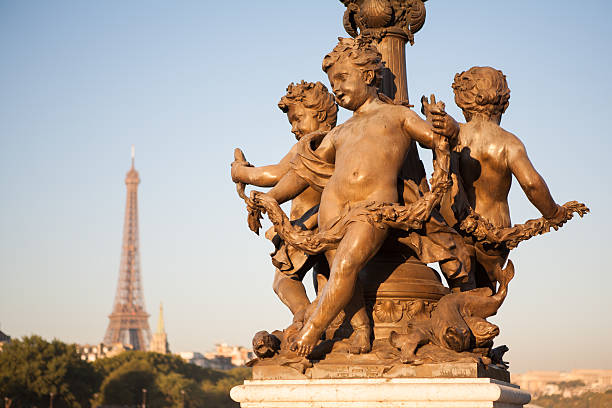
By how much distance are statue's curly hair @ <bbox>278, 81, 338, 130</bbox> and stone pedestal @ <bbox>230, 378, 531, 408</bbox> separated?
3.03 m

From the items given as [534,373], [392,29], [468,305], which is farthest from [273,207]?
[534,373]

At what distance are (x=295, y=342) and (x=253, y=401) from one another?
731 mm

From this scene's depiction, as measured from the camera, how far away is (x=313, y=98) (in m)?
10.1

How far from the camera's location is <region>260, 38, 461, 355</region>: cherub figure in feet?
27.3

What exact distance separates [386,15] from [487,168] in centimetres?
217

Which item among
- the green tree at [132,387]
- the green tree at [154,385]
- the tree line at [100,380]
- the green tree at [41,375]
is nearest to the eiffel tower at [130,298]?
the tree line at [100,380]

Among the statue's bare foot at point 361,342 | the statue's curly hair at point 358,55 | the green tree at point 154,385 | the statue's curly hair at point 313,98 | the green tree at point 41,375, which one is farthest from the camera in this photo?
the green tree at point 154,385

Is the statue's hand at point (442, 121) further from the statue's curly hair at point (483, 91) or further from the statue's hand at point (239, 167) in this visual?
the statue's hand at point (239, 167)

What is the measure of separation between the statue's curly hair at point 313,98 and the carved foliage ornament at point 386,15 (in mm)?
880

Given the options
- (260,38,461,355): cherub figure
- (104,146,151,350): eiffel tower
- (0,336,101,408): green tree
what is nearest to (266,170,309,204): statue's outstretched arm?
(260,38,461,355): cherub figure

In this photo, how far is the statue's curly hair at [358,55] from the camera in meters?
9.12

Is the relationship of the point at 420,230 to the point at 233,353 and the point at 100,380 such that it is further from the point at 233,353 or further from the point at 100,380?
the point at 233,353

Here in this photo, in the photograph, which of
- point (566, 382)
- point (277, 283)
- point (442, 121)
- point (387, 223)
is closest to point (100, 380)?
point (566, 382)

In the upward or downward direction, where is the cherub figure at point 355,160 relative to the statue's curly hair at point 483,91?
downward
